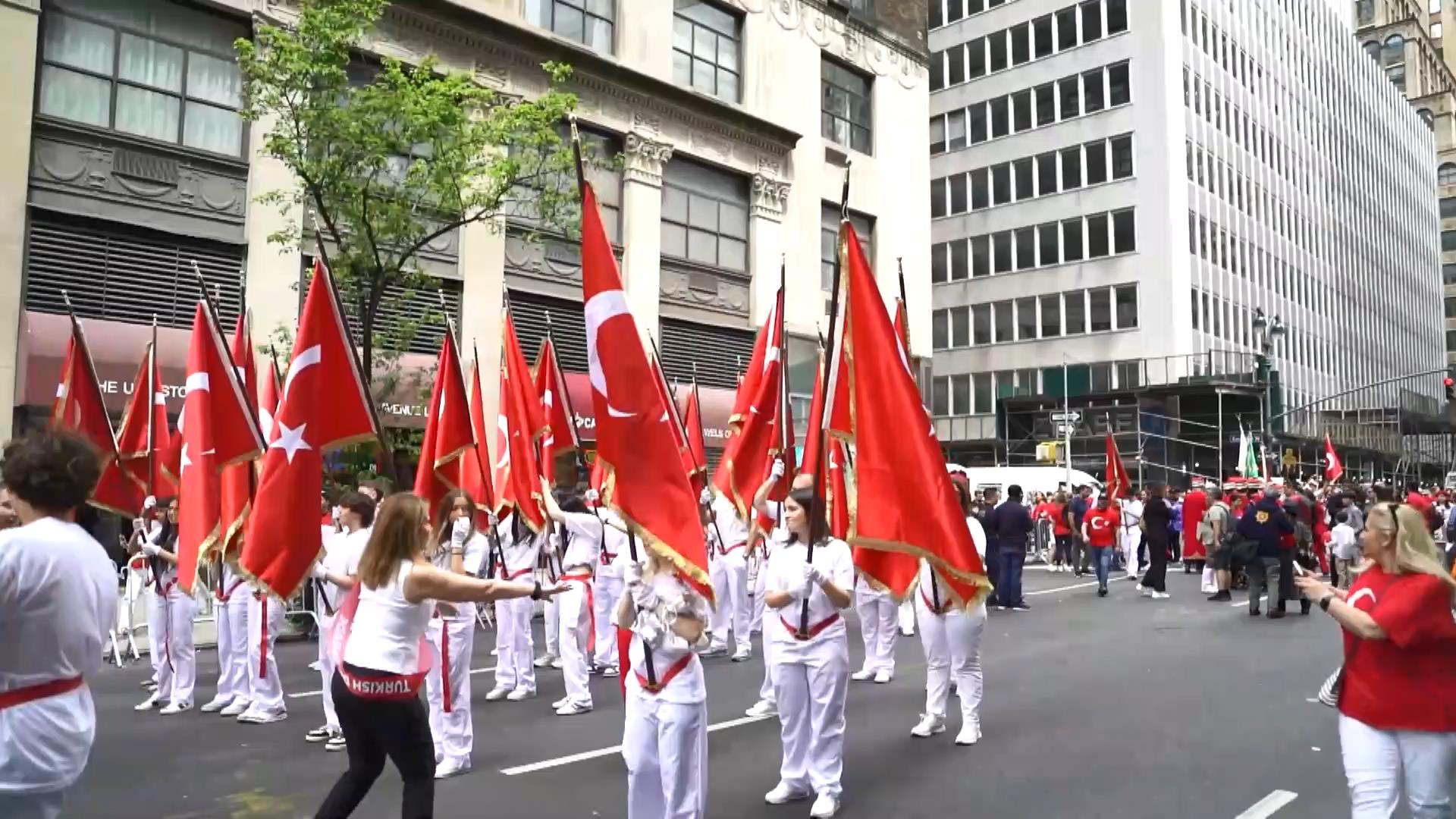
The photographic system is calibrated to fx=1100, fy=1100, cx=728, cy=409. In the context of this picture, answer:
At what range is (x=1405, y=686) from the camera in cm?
454

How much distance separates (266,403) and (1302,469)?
172 ft

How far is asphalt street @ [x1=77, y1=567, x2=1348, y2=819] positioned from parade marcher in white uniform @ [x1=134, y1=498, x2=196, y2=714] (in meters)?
0.35

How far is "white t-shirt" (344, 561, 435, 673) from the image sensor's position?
4941mm

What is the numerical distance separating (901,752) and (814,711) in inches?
65.5

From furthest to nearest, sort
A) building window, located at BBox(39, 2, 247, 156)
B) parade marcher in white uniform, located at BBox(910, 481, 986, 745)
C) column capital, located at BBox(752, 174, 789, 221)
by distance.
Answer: column capital, located at BBox(752, 174, 789, 221), building window, located at BBox(39, 2, 247, 156), parade marcher in white uniform, located at BBox(910, 481, 986, 745)

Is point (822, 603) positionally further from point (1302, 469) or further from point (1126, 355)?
point (1302, 469)

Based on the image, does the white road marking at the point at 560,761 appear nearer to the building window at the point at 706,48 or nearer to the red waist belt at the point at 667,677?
the red waist belt at the point at 667,677

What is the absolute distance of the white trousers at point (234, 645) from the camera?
962cm

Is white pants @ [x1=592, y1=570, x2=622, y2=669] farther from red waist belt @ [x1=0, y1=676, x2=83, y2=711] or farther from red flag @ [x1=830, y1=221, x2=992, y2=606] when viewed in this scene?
red waist belt @ [x1=0, y1=676, x2=83, y2=711]

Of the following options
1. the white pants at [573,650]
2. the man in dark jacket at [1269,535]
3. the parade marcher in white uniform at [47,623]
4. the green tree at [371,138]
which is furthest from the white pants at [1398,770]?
the man in dark jacket at [1269,535]

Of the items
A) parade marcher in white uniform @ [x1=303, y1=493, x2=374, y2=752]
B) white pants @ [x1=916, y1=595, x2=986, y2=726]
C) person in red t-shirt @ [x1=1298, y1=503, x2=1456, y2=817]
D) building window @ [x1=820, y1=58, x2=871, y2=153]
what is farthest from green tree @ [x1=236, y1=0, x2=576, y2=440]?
building window @ [x1=820, y1=58, x2=871, y2=153]

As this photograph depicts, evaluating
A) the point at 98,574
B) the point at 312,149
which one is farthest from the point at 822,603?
the point at 312,149

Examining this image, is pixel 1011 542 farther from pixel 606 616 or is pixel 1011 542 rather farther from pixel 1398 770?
pixel 1398 770

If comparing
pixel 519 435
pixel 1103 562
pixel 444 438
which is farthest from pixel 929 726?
pixel 1103 562
